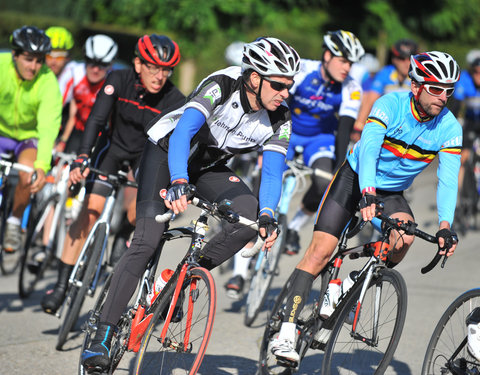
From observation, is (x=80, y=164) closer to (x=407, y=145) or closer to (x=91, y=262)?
(x=91, y=262)

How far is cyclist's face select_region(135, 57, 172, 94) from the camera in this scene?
19.3 feet

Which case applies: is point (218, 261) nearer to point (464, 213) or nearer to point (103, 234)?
point (103, 234)

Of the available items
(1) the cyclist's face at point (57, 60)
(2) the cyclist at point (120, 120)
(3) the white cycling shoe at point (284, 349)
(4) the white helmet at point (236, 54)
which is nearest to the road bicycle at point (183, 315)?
(3) the white cycling shoe at point (284, 349)

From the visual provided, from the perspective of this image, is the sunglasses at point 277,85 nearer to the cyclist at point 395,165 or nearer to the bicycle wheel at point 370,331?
the cyclist at point 395,165

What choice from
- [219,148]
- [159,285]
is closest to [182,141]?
[219,148]

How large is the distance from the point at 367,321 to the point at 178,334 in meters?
1.15

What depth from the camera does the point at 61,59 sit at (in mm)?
8250

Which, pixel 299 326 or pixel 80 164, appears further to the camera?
pixel 80 164

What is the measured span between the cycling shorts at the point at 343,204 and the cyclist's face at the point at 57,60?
404 centimetres

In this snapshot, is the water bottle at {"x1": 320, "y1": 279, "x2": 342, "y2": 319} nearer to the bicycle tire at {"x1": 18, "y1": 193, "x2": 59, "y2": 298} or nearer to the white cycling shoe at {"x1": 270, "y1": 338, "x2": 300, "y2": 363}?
the white cycling shoe at {"x1": 270, "y1": 338, "x2": 300, "y2": 363}

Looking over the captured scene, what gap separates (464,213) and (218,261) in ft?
24.8

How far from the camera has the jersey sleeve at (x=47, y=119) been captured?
20.7 feet

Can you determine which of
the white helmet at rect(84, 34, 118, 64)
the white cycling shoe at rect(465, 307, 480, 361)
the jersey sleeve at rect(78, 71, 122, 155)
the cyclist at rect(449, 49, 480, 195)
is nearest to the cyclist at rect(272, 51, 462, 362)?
A: the white cycling shoe at rect(465, 307, 480, 361)

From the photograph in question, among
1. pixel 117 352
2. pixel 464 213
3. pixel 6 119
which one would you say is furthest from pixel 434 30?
pixel 117 352
